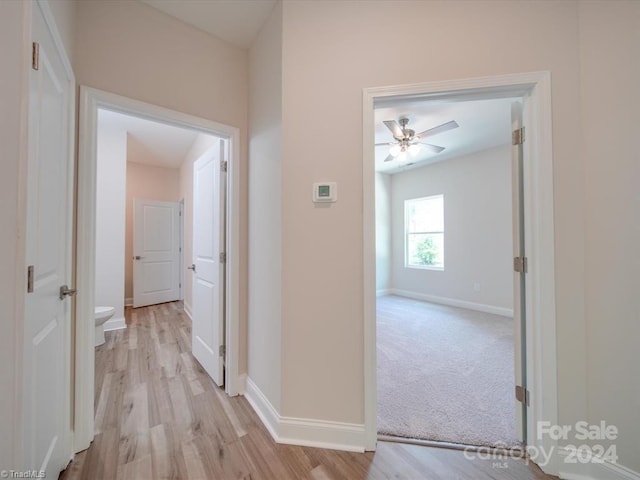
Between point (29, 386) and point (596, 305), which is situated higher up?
point (596, 305)

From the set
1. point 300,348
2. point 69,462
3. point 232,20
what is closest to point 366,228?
point 300,348

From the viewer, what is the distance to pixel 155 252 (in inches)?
199

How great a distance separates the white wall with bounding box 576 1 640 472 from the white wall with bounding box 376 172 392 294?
4.32 meters

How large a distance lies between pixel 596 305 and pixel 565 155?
0.78 metres

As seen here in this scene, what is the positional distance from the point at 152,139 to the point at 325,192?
150 inches

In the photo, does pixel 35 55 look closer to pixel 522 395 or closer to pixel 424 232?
pixel 522 395

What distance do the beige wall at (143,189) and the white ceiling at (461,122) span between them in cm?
429

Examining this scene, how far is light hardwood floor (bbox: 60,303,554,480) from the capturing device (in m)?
1.31

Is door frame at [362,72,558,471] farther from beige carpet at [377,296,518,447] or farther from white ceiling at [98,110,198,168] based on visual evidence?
white ceiling at [98,110,198,168]

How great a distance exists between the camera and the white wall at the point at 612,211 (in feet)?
3.98

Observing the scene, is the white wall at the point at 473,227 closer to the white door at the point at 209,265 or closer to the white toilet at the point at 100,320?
the white door at the point at 209,265

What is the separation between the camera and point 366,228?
1476 mm

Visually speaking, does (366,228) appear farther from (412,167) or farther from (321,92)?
(412,167)

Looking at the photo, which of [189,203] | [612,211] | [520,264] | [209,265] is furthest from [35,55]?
[189,203]
